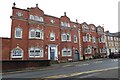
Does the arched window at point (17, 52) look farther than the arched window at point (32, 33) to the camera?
No

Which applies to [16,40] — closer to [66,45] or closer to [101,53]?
[66,45]

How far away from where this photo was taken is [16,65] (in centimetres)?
2117

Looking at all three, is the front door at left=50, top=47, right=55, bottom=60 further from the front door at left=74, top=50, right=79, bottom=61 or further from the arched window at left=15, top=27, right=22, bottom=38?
the arched window at left=15, top=27, right=22, bottom=38

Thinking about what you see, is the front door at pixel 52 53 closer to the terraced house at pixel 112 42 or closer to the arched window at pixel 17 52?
the arched window at pixel 17 52

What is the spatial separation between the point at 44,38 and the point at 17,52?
22.6 ft

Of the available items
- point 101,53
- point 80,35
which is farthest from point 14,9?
point 101,53

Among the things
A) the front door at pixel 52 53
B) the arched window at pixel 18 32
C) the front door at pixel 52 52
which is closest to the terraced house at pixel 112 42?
the front door at pixel 52 52

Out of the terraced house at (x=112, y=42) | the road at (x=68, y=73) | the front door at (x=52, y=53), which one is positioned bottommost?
the road at (x=68, y=73)

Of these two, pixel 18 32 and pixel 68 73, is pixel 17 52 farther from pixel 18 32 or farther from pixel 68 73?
pixel 68 73

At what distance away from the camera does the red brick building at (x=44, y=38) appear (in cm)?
2817

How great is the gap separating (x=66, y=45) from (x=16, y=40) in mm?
13169

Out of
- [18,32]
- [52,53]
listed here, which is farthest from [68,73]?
[52,53]

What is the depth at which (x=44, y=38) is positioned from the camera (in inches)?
1284

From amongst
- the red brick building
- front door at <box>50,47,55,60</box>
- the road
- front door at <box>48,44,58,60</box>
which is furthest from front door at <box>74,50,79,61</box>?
the road
